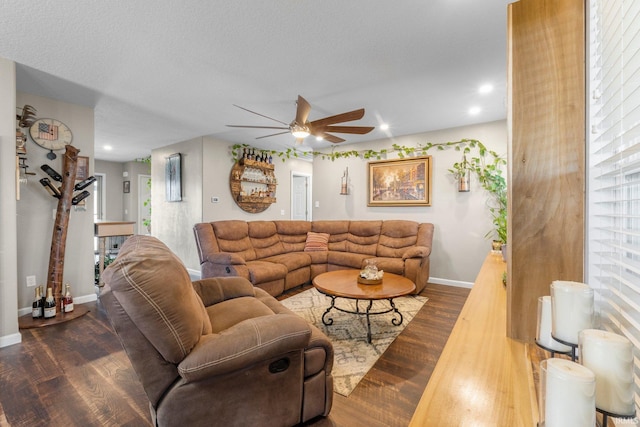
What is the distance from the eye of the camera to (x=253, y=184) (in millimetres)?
5707

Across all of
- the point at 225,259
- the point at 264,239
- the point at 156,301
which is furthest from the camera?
the point at 264,239

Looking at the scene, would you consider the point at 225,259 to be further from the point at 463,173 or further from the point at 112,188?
the point at 112,188

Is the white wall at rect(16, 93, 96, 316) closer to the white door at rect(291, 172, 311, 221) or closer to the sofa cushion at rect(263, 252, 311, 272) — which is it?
the sofa cushion at rect(263, 252, 311, 272)

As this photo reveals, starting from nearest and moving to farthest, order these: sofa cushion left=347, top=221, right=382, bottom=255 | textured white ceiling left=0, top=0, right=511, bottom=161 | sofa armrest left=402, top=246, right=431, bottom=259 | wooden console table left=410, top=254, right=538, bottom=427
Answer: wooden console table left=410, top=254, right=538, bottom=427 → textured white ceiling left=0, top=0, right=511, bottom=161 → sofa armrest left=402, top=246, right=431, bottom=259 → sofa cushion left=347, top=221, right=382, bottom=255

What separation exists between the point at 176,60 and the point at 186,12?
69cm

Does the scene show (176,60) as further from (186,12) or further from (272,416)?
(272,416)

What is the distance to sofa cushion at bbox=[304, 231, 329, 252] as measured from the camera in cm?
474

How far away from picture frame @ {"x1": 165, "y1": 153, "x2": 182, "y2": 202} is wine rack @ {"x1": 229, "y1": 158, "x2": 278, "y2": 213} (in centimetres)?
96

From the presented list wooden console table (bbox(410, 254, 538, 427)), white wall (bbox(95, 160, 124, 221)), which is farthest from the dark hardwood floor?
white wall (bbox(95, 160, 124, 221))

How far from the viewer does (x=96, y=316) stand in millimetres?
3100

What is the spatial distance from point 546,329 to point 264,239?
4.06 m

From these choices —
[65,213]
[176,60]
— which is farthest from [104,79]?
[65,213]

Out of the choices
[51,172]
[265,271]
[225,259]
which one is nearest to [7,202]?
[51,172]

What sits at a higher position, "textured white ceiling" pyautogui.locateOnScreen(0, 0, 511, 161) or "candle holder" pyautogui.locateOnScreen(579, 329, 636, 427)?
"textured white ceiling" pyautogui.locateOnScreen(0, 0, 511, 161)
